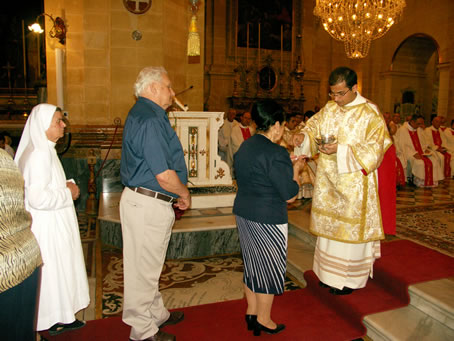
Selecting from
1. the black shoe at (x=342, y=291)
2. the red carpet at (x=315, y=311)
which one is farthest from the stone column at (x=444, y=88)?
the black shoe at (x=342, y=291)

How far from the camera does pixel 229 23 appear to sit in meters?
14.6

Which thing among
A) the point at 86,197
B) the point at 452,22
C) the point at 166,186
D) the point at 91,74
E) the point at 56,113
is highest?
the point at 452,22

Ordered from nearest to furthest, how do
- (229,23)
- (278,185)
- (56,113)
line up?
(278,185) < (56,113) < (229,23)

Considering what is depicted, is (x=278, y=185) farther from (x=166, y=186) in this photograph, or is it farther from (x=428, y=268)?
(x=428, y=268)

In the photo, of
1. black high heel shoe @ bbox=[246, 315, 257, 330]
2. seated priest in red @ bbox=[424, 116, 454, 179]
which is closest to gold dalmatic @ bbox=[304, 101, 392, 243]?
black high heel shoe @ bbox=[246, 315, 257, 330]

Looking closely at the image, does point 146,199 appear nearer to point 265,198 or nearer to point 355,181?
point 265,198

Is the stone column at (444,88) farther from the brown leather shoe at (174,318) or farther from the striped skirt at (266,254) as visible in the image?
the brown leather shoe at (174,318)

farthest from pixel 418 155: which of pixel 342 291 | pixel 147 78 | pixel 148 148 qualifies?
pixel 148 148

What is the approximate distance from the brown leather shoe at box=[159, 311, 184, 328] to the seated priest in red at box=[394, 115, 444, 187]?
7031mm

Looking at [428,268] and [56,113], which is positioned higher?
[56,113]

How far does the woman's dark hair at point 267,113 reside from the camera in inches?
93.7

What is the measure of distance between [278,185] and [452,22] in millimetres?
13526

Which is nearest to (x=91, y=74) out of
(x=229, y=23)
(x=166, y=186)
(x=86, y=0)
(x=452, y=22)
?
(x=86, y=0)

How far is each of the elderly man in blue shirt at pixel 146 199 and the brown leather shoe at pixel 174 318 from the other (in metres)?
0.36
